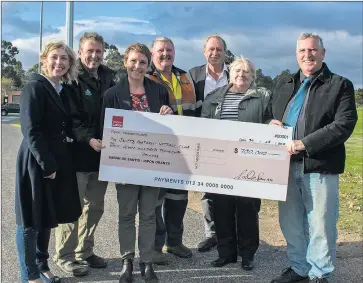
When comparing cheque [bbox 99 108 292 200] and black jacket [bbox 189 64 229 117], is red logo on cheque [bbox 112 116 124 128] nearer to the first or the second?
cheque [bbox 99 108 292 200]

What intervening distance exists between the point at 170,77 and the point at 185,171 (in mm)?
1133

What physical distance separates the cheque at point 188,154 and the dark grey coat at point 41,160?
0.48 metres

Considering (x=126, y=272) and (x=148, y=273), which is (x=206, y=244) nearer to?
(x=148, y=273)

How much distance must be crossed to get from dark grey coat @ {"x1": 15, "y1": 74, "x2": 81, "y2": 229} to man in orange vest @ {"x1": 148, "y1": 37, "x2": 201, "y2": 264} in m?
1.13

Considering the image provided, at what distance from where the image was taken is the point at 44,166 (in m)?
3.93

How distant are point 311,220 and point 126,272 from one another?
1892mm

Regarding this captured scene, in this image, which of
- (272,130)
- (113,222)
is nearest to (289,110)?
(272,130)

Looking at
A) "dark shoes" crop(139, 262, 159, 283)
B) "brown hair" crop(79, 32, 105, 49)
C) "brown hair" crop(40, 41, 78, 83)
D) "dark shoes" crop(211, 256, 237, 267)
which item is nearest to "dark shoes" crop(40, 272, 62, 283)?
"dark shoes" crop(139, 262, 159, 283)

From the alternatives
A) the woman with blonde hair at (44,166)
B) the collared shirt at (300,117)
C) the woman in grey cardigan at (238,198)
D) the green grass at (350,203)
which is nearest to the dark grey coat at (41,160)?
the woman with blonde hair at (44,166)

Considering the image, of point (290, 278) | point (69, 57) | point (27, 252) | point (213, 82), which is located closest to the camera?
point (27, 252)

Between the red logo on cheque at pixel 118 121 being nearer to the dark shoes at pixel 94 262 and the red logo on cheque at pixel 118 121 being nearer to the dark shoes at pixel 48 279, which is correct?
the dark shoes at pixel 94 262

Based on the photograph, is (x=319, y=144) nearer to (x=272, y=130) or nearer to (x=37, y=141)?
(x=272, y=130)

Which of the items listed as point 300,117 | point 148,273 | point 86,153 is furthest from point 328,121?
point 86,153

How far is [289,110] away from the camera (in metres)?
4.38
